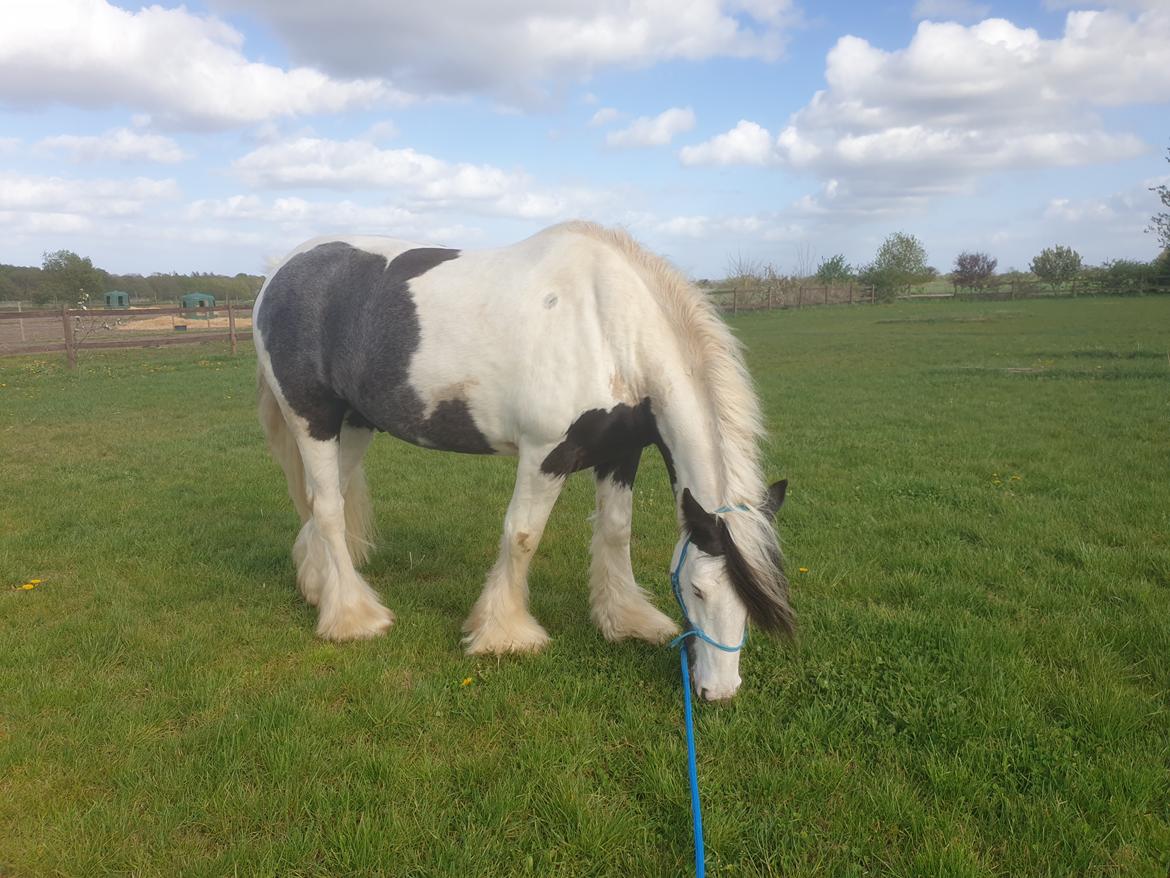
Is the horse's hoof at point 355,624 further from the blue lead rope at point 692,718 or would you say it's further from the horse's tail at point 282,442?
the blue lead rope at point 692,718

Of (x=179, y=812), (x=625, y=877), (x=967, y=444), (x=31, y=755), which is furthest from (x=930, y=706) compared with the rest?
(x=967, y=444)

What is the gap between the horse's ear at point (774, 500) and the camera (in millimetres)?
3215

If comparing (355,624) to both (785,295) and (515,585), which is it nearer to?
(515,585)

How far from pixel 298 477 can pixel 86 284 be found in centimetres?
5175

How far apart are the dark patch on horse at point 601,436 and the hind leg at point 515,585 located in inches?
4.7

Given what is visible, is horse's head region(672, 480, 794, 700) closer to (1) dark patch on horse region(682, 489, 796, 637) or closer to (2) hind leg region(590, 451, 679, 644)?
(1) dark patch on horse region(682, 489, 796, 637)

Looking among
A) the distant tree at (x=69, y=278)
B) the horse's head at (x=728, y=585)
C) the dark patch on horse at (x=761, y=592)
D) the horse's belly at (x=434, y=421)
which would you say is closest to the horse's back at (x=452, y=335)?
the horse's belly at (x=434, y=421)

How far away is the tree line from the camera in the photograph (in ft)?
147

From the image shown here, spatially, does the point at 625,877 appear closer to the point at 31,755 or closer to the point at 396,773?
the point at 396,773

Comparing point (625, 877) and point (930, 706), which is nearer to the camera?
point (625, 877)

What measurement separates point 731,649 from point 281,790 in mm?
1824

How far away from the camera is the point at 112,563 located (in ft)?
16.4

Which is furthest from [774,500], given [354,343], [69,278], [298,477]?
[69,278]

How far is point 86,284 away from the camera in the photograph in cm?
4622
